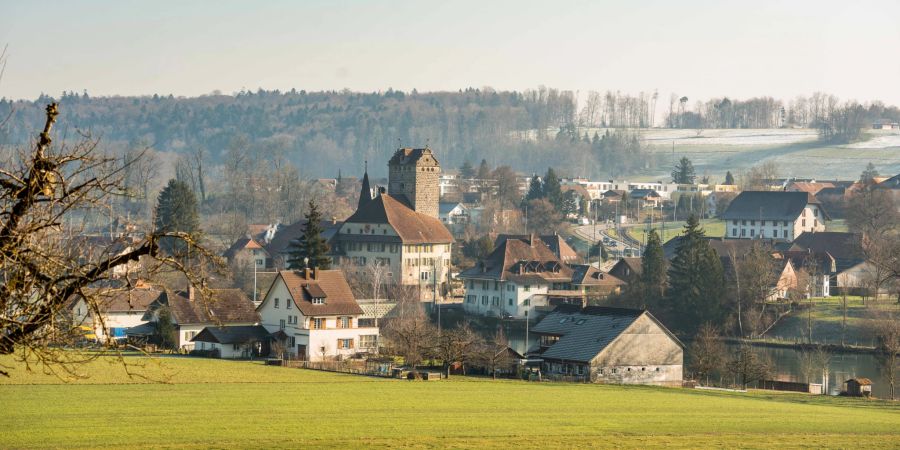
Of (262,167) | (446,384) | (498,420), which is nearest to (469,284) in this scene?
(446,384)

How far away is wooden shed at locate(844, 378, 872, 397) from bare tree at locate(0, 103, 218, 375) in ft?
132

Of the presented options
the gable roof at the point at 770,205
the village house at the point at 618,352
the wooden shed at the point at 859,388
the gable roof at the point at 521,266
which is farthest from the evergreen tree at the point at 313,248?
the gable roof at the point at 770,205

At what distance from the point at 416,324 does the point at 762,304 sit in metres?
24.3

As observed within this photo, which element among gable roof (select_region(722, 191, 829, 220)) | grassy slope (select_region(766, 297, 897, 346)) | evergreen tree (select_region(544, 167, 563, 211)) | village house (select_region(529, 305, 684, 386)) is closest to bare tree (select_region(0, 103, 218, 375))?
village house (select_region(529, 305, 684, 386))

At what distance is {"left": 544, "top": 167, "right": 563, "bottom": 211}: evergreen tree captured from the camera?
119625 mm

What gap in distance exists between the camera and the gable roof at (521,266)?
76.2m

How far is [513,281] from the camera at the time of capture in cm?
7538

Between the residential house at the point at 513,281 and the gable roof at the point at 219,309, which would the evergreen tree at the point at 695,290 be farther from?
the gable roof at the point at 219,309

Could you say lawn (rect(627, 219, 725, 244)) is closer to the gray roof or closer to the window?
the gray roof

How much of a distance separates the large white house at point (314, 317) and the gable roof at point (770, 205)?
197 feet

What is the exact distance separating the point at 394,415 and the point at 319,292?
25184mm

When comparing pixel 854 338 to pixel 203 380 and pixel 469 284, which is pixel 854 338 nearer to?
pixel 469 284

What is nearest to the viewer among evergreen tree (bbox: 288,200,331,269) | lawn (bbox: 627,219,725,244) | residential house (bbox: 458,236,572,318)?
evergreen tree (bbox: 288,200,331,269)

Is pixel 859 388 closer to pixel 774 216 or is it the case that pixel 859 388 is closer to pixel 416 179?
pixel 416 179
